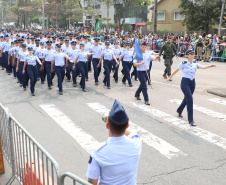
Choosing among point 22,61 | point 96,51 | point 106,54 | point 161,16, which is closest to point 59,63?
point 22,61

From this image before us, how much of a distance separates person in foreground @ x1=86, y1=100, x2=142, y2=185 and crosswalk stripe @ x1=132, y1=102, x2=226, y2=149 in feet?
14.3

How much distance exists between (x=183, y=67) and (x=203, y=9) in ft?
104

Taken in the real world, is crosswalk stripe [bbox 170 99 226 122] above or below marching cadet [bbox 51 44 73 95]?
below

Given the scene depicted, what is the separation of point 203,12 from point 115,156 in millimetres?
37543

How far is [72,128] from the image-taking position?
24.7ft

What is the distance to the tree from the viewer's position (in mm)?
35625

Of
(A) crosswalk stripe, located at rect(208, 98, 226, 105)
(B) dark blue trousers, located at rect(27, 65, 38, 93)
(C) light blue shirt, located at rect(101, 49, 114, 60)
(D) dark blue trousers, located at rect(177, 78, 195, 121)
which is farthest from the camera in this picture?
(C) light blue shirt, located at rect(101, 49, 114, 60)

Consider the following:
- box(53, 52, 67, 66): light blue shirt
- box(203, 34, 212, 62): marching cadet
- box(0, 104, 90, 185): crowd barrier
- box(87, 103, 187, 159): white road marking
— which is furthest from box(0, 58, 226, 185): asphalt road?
box(203, 34, 212, 62): marching cadet

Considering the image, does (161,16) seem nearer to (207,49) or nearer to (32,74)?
(207,49)

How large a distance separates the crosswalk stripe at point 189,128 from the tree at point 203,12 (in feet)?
99.9

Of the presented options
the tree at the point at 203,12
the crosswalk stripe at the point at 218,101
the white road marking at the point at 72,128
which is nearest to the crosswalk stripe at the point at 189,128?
the white road marking at the point at 72,128

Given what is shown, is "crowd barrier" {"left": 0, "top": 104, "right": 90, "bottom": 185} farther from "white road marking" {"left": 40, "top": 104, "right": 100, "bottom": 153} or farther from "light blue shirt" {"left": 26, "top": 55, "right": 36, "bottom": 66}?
"light blue shirt" {"left": 26, "top": 55, "right": 36, "bottom": 66}

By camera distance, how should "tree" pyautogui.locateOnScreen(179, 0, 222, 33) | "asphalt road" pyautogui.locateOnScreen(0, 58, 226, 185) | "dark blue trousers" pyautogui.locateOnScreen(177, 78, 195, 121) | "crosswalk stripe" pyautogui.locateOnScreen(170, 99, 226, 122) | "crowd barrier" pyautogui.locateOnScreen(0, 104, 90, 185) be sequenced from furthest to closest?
"tree" pyautogui.locateOnScreen(179, 0, 222, 33)
"crosswalk stripe" pyautogui.locateOnScreen(170, 99, 226, 122)
"dark blue trousers" pyautogui.locateOnScreen(177, 78, 195, 121)
"asphalt road" pyautogui.locateOnScreen(0, 58, 226, 185)
"crowd barrier" pyautogui.locateOnScreen(0, 104, 90, 185)

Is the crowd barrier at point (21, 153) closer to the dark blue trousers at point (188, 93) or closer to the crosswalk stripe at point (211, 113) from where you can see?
the dark blue trousers at point (188, 93)
